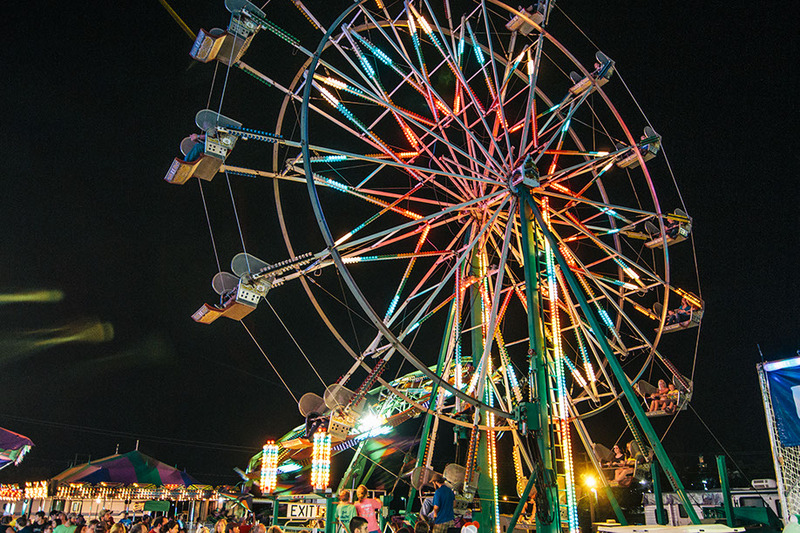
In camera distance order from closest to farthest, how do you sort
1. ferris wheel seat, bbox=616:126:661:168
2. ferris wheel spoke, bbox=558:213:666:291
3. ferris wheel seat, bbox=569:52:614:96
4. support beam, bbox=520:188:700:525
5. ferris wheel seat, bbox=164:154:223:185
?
support beam, bbox=520:188:700:525, ferris wheel seat, bbox=164:154:223:185, ferris wheel seat, bbox=569:52:614:96, ferris wheel spoke, bbox=558:213:666:291, ferris wheel seat, bbox=616:126:661:168

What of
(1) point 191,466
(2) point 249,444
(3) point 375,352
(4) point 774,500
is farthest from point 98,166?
(4) point 774,500

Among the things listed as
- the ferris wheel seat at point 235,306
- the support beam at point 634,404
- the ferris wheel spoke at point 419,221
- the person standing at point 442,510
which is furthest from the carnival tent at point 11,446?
the support beam at point 634,404

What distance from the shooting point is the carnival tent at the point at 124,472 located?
25.1m

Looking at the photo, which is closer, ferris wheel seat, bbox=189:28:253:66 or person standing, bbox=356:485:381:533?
person standing, bbox=356:485:381:533

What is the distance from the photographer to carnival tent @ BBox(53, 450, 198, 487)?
989 inches

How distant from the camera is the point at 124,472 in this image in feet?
84.8

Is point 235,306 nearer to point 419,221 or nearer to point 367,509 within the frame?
point 419,221

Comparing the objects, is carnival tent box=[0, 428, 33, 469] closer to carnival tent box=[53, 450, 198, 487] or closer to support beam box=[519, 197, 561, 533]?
carnival tent box=[53, 450, 198, 487]

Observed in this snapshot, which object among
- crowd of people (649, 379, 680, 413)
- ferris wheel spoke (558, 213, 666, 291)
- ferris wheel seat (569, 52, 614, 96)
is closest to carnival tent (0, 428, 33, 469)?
ferris wheel spoke (558, 213, 666, 291)

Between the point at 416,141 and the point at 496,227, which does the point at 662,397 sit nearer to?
the point at 496,227

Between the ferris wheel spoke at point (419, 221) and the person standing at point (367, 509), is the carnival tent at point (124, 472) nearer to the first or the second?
the ferris wheel spoke at point (419, 221)

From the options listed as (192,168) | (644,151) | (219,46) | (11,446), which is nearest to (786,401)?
(644,151)

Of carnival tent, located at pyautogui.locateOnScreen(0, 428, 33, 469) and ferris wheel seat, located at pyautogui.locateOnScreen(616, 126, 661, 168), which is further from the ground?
ferris wheel seat, located at pyautogui.locateOnScreen(616, 126, 661, 168)

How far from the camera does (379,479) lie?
30.5m
